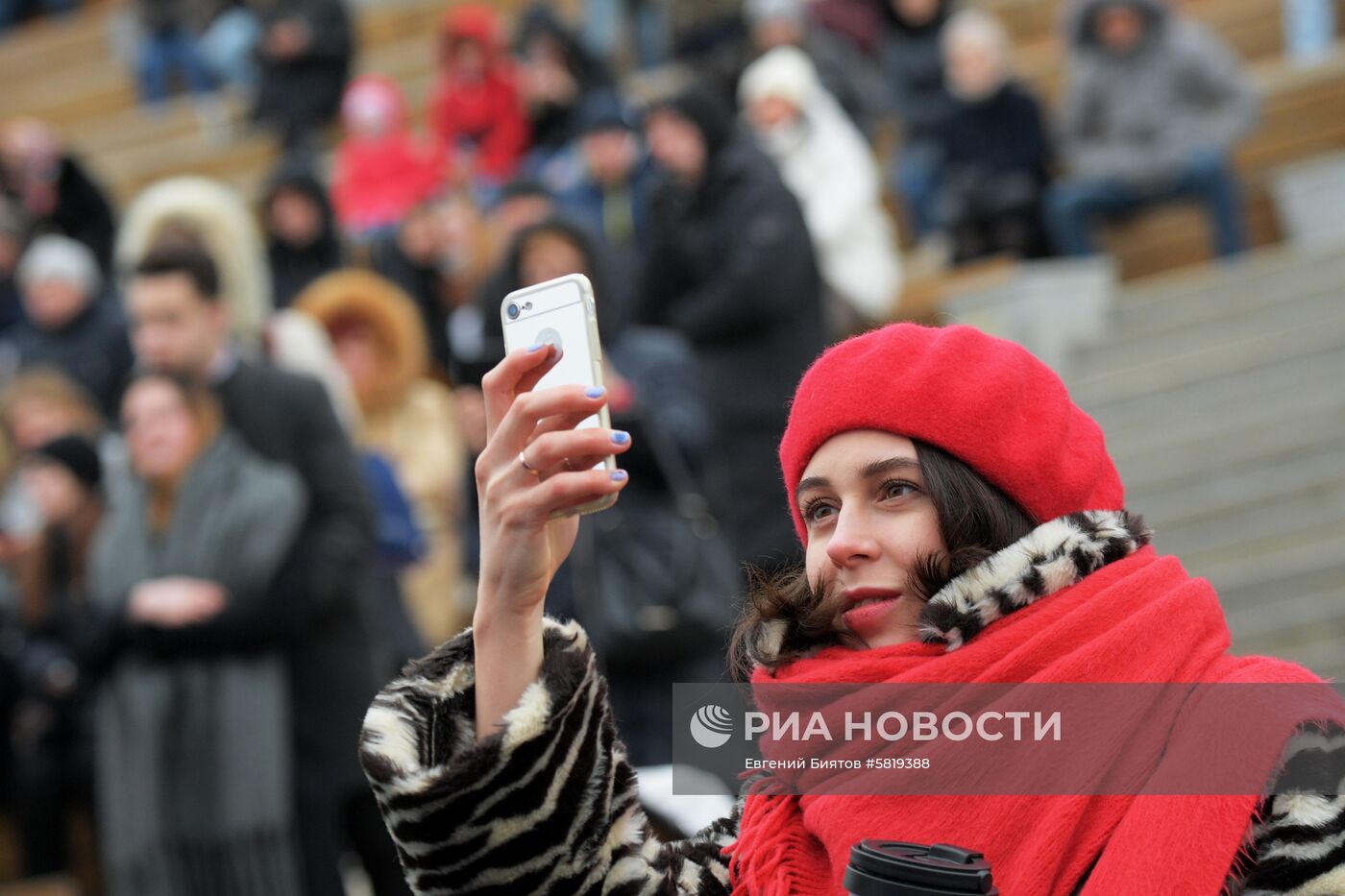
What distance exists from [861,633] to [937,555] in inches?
5.4

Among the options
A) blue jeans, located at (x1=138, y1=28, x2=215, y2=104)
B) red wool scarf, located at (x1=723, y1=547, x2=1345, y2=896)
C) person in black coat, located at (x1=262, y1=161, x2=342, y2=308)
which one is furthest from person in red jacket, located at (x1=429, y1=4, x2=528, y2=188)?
red wool scarf, located at (x1=723, y1=547, x2=1345, y2=896)

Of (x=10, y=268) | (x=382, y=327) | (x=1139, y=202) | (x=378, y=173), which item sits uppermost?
(x=378, y=173)

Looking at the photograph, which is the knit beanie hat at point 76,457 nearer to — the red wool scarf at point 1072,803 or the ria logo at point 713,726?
the ria logo at point 713,726

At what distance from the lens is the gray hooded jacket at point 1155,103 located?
953cm

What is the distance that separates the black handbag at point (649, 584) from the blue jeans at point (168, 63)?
11.0 m

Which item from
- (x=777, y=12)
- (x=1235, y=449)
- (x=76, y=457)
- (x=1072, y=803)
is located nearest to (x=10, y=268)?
(x=777, y=12)

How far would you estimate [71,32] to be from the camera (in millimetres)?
17266

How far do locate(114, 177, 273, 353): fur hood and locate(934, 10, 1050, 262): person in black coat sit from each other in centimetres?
422

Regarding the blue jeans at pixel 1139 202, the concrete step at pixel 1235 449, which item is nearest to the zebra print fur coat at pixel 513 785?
the concrete step at pixel 1235 449

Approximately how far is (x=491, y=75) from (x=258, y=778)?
271 inches

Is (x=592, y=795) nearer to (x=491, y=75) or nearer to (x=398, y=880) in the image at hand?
(x=398, y=880)

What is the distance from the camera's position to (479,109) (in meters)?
11.3

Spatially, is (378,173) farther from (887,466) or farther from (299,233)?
(887,466)

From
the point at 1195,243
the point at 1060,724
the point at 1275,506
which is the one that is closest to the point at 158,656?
the point at 1060,724
